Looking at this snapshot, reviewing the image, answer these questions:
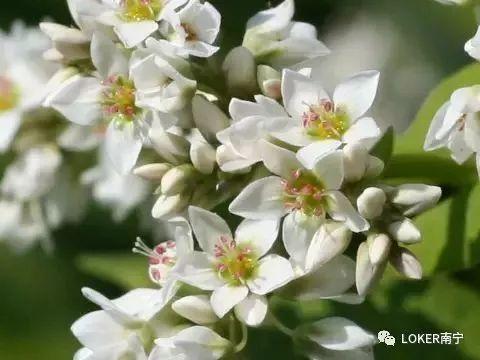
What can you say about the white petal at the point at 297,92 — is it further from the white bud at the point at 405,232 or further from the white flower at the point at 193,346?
the white flower at the point at 193,346

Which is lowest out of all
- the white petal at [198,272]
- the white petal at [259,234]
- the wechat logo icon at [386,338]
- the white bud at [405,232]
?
the wechat logo icon at [386,338]

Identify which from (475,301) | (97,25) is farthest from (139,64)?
(475,301)

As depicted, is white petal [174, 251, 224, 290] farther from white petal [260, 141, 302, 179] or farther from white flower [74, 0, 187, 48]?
white flower [74, 0, 187, 48]

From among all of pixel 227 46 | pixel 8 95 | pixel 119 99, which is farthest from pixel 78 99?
pixel 227 46

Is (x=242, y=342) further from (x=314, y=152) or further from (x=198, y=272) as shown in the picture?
(x=314, y=152)

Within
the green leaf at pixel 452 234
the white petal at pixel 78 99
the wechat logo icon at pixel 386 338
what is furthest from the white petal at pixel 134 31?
the wechat logo icon at pixel 386 338

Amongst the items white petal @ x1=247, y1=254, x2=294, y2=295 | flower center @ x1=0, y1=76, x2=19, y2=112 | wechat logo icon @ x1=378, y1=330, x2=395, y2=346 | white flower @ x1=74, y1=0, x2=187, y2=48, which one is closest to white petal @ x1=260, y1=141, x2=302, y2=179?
white petal @ x1=247, y1=254, x2=294, y2=295
